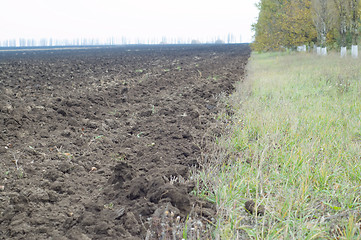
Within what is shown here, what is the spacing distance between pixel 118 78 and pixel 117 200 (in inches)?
431

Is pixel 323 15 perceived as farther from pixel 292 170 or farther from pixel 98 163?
pixel 98 163

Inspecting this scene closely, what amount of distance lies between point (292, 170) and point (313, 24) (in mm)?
22991

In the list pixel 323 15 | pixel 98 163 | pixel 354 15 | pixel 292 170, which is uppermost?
pixel 323 15

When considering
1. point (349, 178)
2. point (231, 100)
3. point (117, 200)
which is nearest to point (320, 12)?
point (231, 100)

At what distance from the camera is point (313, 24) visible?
23.8m

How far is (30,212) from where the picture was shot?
3.34 metres

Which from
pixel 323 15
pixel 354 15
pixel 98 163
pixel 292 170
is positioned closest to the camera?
pixel 292 170

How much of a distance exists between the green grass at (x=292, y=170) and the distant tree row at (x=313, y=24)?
11.4 metres

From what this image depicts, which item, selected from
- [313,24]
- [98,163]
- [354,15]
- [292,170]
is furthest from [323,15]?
[98,163]

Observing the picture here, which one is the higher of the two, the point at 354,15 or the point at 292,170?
the point at 354,15

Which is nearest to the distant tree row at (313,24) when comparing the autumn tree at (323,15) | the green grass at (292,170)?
the autumn tree at (323,15)

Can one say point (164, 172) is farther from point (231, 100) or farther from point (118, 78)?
point (118, 78)

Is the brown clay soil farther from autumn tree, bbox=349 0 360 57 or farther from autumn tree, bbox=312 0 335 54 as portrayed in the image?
autumn tree, bbox=312 0 335 54

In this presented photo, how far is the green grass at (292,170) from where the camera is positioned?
2928mm
